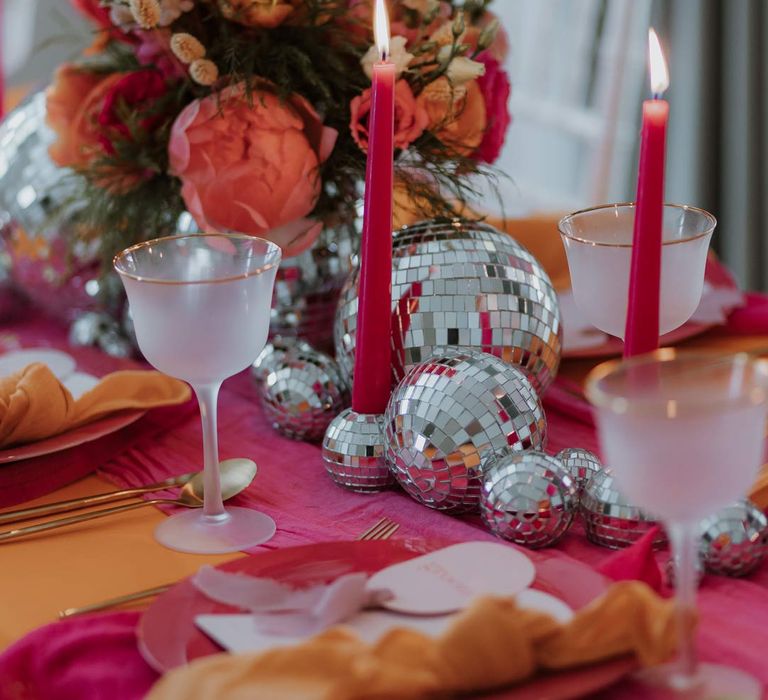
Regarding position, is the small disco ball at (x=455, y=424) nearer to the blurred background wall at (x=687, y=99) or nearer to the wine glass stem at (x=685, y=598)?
the wine glass stem at (x=685, y=598)

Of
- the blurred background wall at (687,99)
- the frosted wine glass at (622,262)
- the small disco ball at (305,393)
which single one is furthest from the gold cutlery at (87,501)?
the blurred background wall at (687,99)

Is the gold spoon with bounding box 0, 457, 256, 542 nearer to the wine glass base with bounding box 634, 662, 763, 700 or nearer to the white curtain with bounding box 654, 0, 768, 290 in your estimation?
the wine glass base with bounding box 634, 662, 763, 700

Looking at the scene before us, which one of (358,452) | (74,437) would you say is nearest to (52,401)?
(74,437)

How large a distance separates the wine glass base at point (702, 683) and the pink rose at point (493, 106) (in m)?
0.59

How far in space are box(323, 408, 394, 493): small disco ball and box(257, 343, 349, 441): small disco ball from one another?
9cm

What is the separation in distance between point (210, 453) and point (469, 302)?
249mm

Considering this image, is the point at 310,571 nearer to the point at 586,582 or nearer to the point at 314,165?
the point at 586,582

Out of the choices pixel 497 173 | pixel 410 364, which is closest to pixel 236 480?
pixel 410 364

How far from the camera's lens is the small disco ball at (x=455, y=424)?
76 cm

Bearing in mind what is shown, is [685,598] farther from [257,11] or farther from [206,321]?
[257,11]

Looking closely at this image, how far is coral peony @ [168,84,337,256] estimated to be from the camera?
92 cm

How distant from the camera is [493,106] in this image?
1001 millimetres

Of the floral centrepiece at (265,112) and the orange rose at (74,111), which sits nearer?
the floral centrepiece at (265,112)

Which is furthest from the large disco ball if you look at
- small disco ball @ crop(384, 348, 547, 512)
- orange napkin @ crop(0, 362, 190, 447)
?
small disco ball @ crop(384, 348, 547, 512)
